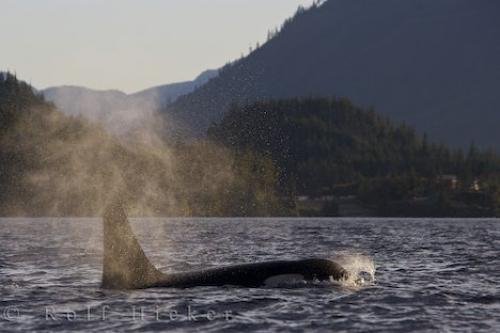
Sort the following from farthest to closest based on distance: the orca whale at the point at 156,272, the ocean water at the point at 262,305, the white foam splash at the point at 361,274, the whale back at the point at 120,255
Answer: the white foam splash at the point at 361,274 → the orca whale at the point at 156,272 → the whale back at the point at 120,255 → the ocean water at the point at 262,305

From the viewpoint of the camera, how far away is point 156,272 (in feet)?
102

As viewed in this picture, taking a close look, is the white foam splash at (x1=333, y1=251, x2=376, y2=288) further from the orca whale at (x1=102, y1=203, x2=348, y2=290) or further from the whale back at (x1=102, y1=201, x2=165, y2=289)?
the whale back at (x1=102, y1=201, x2=165, y2=289)

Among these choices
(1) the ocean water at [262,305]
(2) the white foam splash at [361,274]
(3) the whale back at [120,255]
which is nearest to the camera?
(1) the ocean water at [262,305]

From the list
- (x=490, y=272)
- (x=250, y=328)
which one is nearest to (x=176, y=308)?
(x=250, y=328)

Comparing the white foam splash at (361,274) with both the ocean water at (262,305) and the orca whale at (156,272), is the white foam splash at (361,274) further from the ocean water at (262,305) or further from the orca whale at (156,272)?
the orca whale at (156,272)

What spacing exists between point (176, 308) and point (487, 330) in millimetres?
8688

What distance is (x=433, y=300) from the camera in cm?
2889

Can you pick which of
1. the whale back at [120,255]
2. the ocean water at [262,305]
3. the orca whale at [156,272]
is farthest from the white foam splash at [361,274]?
the whale back at [120,255]

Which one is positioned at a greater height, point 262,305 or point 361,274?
point 361,274

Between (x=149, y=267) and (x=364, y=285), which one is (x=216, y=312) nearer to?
(x=149, y=267)

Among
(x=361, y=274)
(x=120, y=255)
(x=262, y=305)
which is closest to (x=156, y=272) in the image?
(x=120, y=255)

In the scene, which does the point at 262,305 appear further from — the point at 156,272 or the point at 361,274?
the point at 361,274

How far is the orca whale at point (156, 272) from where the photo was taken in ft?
97.3

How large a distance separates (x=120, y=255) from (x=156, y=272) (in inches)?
77.7
